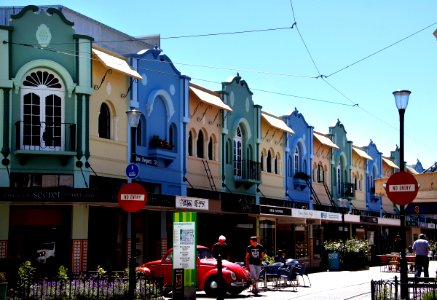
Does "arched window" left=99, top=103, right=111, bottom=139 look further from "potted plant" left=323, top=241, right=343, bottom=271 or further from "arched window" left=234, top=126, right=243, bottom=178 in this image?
"potted plant" left=323, top=241, right=343, bottom=271

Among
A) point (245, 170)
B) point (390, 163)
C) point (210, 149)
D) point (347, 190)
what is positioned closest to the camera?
point (210, 149)

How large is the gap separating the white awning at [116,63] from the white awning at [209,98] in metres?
4.74

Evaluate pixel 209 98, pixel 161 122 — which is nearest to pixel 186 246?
pixel 161 122

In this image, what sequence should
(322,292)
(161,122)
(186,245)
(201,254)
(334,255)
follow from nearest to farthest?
(186,245), (201,254), (322,292), (161,122), (334,255)

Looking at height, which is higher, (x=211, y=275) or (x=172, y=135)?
(x=172, y=135)

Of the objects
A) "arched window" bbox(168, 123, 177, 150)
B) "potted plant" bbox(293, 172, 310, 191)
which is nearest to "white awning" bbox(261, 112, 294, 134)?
"potted plant" bbox(293, 172, 310, 191)

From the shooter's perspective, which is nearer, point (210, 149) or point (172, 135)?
point (172, 135)

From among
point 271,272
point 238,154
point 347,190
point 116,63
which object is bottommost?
point 271,272

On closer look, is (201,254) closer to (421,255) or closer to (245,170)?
(421,255)

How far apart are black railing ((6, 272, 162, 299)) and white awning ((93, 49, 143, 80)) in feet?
32.3

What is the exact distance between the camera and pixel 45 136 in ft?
84.8

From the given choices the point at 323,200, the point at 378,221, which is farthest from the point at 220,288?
the point at 378,221

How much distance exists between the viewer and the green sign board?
19.2 m

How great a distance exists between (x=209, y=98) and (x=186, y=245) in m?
15.5
